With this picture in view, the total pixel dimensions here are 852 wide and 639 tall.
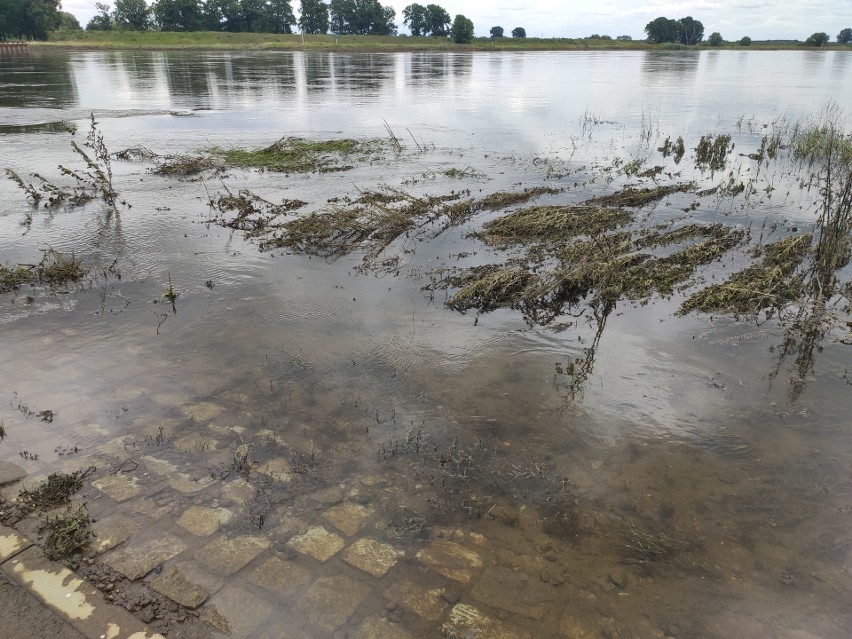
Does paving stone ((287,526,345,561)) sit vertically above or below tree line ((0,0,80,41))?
below

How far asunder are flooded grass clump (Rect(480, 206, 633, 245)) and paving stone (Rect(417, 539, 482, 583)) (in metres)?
7.64

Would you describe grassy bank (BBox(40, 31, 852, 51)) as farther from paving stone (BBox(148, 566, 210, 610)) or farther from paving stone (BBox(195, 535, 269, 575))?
paving stone (BBox(148, 566, 210, 610))

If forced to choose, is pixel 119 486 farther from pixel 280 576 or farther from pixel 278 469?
pixel 280 576

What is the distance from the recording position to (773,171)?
658 inches

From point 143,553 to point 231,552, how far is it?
69cm

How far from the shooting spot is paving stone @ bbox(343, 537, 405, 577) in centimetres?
424

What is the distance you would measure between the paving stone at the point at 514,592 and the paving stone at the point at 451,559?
0.12m

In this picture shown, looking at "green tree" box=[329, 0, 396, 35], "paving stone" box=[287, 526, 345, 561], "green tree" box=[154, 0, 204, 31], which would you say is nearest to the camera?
"paving stone" box=[287, 526, 345, 561]

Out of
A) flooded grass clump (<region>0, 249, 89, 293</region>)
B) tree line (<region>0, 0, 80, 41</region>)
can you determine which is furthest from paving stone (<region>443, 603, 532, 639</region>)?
tree line (<region>0, 0, 80, 41</region>)

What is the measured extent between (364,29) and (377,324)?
157430mm

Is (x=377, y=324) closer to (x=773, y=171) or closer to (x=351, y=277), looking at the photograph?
(x=351, y=277)

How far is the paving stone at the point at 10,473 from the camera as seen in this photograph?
16.1 ft

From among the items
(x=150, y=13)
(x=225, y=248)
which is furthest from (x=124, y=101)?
(x=150, y=13)

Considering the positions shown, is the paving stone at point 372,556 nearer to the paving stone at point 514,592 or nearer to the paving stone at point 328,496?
the paving stone at point 328,496
